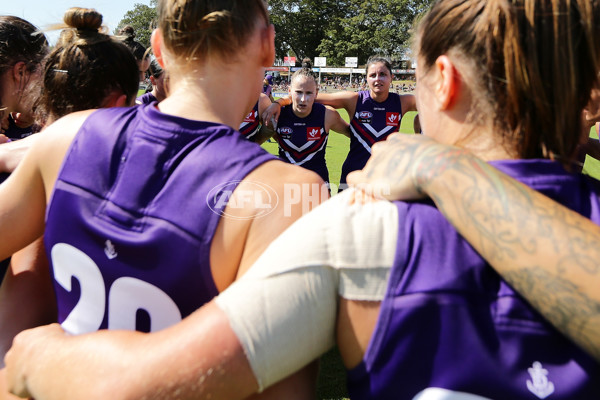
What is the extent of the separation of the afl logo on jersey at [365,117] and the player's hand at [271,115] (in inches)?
59.3

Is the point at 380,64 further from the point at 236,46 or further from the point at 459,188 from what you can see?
the point at 459,188

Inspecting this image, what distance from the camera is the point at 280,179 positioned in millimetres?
1161

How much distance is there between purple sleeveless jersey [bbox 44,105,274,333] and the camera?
1.13 m

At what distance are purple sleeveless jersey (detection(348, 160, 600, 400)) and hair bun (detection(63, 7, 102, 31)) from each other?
1.74m

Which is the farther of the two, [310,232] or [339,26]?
[339,26]

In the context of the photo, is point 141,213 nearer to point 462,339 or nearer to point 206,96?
point 206,96

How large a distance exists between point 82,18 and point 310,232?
1.62 meters

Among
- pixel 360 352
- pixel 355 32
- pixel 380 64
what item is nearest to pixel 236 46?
pixel 360 352

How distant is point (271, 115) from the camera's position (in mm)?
6078

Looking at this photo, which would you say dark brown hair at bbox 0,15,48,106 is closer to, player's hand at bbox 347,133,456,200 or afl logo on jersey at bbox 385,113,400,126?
player's hand at bbox 347,133,456,200

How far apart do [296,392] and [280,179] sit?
0.53 meters

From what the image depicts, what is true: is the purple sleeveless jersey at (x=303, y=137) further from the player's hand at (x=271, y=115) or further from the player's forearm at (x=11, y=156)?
the player's forearm at (x=11, y=156)

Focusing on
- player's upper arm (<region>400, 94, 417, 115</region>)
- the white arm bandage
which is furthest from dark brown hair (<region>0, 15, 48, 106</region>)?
player's upper arm (<region>400, 94, 417, 115</region>)

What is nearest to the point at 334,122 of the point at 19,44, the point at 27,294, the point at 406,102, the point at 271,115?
the point at 271,115
